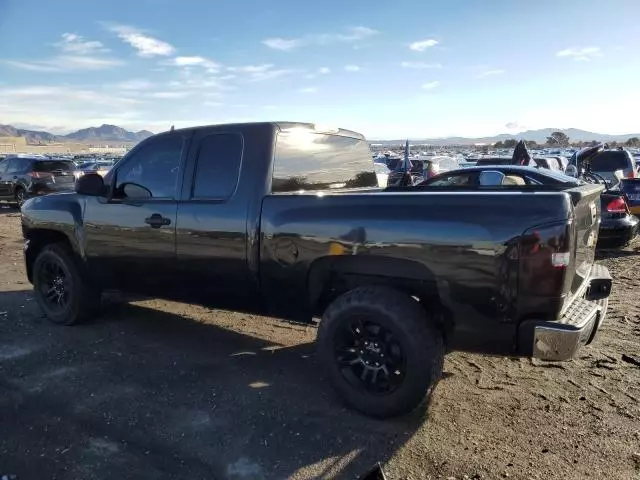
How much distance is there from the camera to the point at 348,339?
12.1ft

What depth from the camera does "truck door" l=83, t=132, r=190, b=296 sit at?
4617 mm

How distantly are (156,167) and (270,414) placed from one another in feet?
8.10

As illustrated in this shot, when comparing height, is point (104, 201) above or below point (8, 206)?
above

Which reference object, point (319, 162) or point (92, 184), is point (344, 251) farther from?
point (92, 184)

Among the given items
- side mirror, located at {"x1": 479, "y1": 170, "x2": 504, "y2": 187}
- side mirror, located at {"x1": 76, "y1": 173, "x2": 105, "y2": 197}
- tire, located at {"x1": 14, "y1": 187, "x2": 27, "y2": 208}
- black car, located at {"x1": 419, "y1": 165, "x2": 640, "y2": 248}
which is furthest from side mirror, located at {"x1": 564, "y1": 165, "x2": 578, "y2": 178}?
tire, located at {"x1": 14, "y1": 187, "x2": 27, "y2": 208}

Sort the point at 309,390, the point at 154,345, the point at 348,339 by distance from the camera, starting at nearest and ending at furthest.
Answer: the point at 348,339 < the point at 309,390 < the point at 154,345

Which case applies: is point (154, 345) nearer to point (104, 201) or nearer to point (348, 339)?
point (104, 201)

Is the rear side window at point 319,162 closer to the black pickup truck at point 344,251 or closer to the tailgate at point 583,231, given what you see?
the black pickup truck at point 344,251

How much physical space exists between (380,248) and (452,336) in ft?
2.38

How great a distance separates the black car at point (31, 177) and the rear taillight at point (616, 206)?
49.5 ft

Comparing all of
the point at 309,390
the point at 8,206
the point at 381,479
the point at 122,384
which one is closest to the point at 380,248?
the point at 309,390

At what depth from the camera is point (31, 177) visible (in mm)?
17156

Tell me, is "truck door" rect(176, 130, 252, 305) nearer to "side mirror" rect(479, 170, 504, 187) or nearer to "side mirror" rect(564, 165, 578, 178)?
"side mirror" rect(479, 170, 504, 187)

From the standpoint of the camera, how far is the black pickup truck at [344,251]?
3.07 meters
